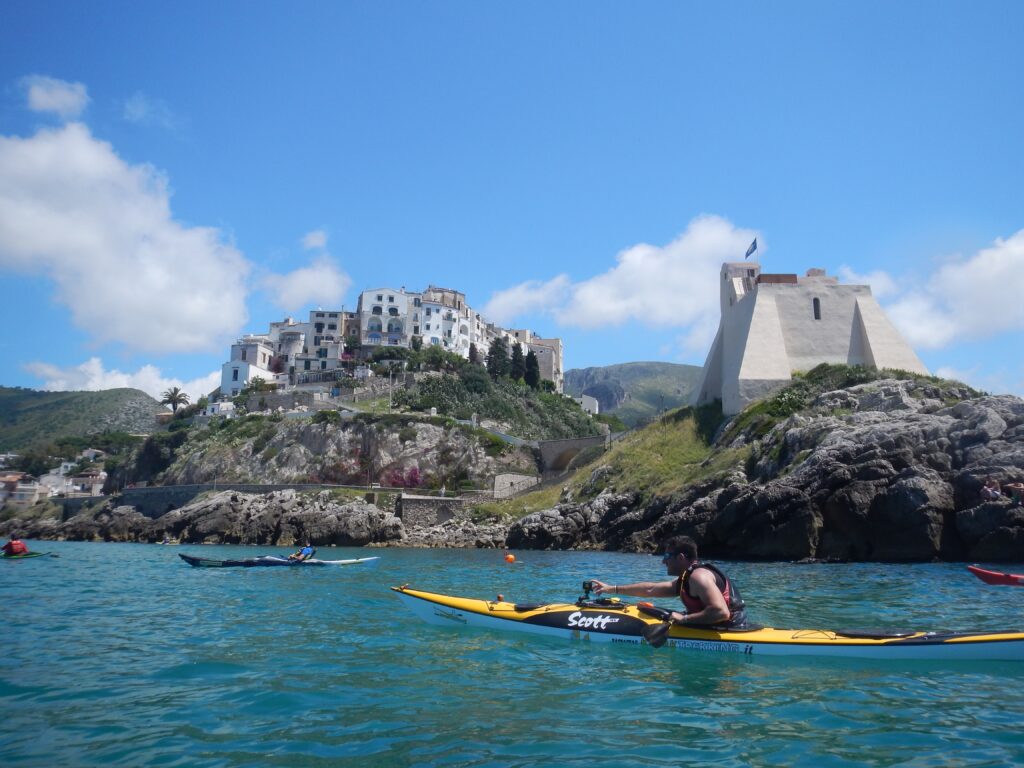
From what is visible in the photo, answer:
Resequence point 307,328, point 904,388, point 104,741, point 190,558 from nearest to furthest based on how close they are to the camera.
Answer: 1. point 104,741
2. point 190,558
3. point 904,388
4. point 307,328

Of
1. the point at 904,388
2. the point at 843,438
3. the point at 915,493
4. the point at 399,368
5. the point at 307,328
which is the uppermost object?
the point at 307,328

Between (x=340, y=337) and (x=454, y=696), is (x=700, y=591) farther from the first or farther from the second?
(x=340, y=337)

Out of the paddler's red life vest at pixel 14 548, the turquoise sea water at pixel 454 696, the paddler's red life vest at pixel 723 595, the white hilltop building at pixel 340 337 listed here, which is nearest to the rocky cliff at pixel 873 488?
the turquoise sea water at pixel 454 696

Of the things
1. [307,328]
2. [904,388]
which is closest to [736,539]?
[904,388]

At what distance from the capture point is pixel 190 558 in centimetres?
2411

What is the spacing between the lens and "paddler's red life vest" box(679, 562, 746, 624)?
8.77m

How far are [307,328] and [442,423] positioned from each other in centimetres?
3481

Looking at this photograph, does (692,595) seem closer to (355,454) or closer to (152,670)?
(152,670)

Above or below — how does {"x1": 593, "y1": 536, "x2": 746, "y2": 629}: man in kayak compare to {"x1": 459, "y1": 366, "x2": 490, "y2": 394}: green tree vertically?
below

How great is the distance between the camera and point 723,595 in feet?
28.8

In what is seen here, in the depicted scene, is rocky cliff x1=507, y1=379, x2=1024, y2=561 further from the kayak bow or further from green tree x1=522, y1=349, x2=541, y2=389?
green tree x1=522, y1=349, x2=541, y2=389

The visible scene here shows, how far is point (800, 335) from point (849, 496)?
59.3 feet

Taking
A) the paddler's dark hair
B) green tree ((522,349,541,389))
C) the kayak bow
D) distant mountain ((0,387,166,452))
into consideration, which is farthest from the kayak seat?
distant mountain ((0,387,166,452))

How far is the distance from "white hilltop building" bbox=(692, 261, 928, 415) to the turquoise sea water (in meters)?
28.4
